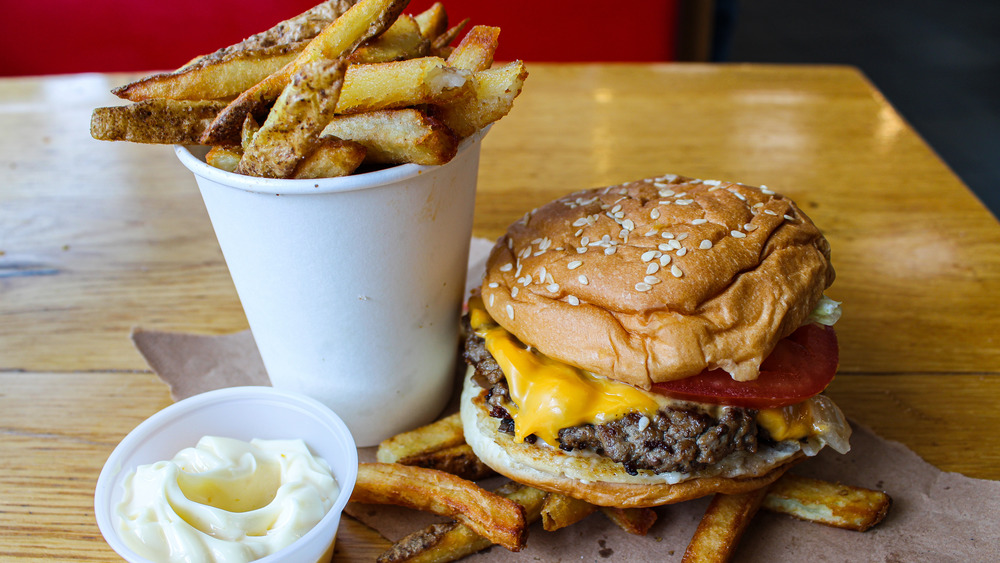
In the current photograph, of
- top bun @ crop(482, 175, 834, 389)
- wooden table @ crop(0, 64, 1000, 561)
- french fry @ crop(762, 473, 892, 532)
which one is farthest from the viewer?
wooden table @ crop(0, 64, 1000, 561)

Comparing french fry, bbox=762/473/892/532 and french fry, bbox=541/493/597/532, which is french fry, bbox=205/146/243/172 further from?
french fry, bbox=762/473/892/532

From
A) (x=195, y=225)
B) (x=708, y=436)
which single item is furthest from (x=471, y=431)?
(x=195, y=225)

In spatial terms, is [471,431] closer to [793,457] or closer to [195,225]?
[793,457]

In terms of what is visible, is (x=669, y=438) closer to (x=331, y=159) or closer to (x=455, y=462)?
(x=455, y=462)

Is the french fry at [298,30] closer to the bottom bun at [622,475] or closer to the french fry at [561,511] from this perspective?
the bottom bun at [622,475]

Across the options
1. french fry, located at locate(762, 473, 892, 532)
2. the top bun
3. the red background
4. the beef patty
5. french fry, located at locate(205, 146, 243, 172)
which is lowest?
the red background

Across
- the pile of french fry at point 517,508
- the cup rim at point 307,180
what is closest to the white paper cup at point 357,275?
the cup rim at point 307,180

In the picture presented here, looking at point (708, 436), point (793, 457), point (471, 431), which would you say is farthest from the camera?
point (471, 431)

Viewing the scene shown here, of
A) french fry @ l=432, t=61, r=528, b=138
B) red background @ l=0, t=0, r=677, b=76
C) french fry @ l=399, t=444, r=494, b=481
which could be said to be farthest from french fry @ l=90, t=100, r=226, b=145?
red background @ l=0, t=0, r=677, b=76

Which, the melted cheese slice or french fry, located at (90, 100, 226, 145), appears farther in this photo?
the melted cheese slice
